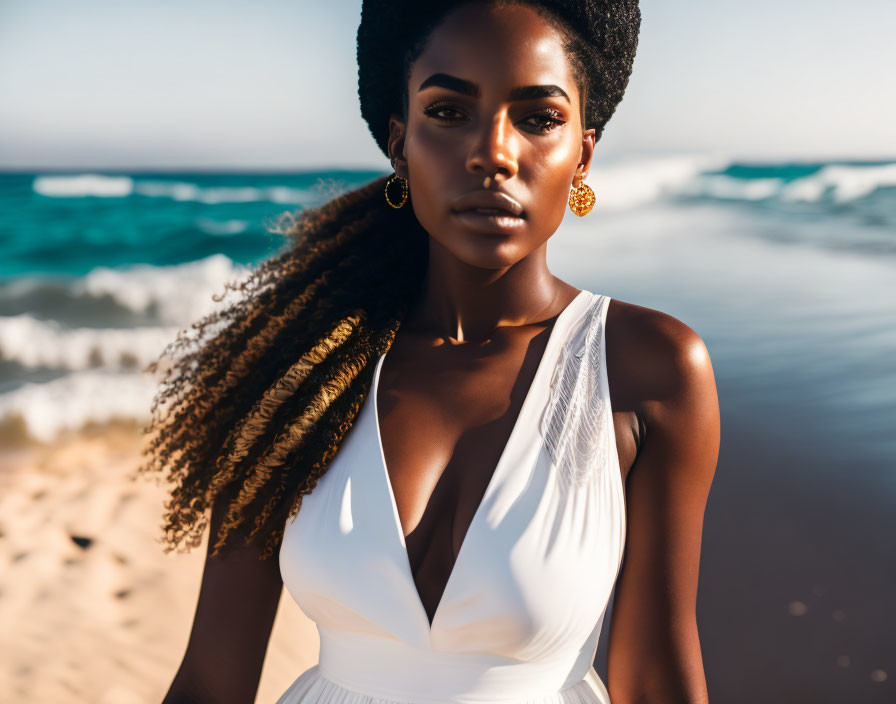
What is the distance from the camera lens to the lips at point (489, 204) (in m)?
1.56

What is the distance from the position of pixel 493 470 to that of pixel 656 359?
1.28ft

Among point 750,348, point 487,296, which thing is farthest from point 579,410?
point 750,348

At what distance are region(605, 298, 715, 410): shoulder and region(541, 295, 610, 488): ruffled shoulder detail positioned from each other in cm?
4

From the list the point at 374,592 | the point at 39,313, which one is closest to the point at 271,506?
the point at 374,592

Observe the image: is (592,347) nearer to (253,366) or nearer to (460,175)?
(460,175)

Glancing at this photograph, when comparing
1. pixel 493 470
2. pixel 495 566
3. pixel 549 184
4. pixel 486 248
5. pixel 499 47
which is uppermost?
pixel 499 47

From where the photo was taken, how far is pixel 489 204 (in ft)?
5.15

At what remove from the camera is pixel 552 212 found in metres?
1.65

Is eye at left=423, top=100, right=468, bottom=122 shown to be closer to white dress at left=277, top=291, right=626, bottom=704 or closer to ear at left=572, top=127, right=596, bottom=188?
ear at left=572, top=127, right=596, bottom=188

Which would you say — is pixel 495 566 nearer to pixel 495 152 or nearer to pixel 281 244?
pixel 495 152

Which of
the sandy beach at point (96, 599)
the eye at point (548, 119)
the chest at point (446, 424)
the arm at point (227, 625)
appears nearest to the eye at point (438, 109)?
the eye at point (548, 119)

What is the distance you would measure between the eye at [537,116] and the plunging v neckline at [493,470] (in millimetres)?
411

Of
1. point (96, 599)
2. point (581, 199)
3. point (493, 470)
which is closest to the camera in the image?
point (493, 470)

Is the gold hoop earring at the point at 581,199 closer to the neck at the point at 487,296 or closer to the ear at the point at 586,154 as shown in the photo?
the ear at the point at 586,154
